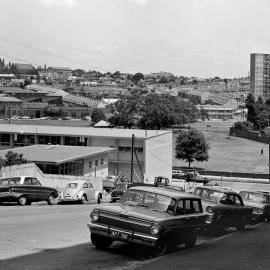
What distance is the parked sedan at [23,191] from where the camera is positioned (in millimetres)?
27766

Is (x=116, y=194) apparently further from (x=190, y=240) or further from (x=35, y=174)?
(x=190, y=240)

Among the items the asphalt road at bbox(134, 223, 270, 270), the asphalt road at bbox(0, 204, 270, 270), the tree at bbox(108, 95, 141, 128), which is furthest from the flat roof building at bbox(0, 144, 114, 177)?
the tree at bbox(108, 95, 141, 128)

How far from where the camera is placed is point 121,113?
453 feet

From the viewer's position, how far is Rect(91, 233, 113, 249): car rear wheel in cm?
1357

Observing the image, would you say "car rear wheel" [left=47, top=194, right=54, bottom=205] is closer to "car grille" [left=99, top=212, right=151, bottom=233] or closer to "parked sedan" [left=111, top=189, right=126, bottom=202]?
"parked sedan" [left=111, top=189, right=126, bottom=202]

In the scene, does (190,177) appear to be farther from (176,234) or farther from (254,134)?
(176,234)

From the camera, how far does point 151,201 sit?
13492mm

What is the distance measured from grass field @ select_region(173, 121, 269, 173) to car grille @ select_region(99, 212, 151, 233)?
8724 centimetres

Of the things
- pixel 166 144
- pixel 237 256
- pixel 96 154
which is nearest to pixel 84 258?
pixel 237 256

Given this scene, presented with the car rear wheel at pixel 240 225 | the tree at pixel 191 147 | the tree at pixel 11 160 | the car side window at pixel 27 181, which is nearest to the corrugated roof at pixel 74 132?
the tree at pixel 11 160

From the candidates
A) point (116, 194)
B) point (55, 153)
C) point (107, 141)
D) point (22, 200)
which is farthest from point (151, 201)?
point (107, 141)

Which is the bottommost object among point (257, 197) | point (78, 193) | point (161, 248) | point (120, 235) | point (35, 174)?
point (35, 174)

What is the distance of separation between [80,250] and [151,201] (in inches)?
76.9

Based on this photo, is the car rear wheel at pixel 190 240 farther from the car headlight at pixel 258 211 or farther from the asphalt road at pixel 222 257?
the car headlight at pixel 258 211
